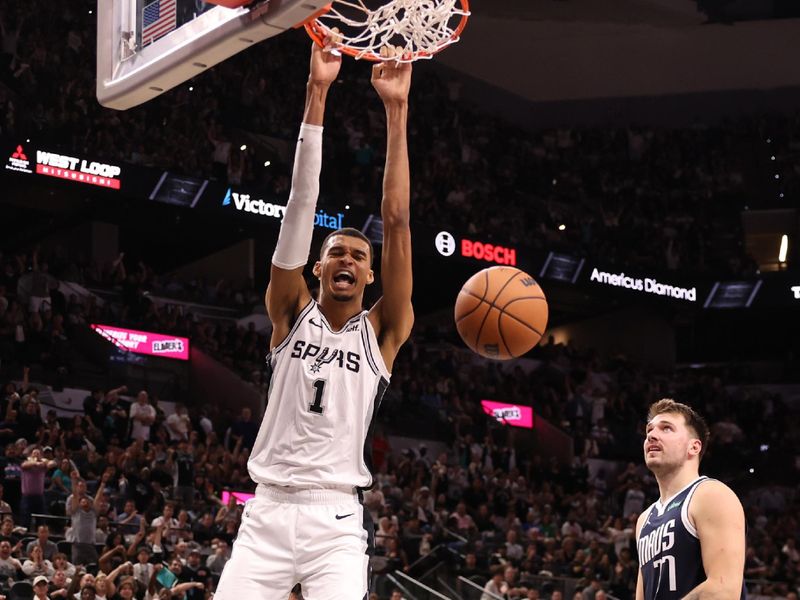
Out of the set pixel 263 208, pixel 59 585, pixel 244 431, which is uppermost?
pixel 263 208

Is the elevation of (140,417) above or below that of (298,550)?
above

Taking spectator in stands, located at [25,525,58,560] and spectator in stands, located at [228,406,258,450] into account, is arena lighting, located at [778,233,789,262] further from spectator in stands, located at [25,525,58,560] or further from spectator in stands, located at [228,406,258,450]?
spectator in stands, located at [25,525,58,560]

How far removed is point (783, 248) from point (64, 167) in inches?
671

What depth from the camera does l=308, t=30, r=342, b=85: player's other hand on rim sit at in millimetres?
4984

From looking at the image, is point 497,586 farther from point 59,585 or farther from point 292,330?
point 292,330

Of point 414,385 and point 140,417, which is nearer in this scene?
point 140,417

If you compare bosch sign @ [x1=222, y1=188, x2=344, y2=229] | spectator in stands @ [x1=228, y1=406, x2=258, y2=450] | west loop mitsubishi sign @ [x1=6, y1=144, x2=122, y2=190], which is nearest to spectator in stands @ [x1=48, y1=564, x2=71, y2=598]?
spectator in stands @ [x1=228, y1=406, x2=258, y2=450]

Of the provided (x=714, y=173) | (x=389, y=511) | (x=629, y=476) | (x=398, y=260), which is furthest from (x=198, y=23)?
(x=714, y=173)

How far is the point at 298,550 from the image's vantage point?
4555mm

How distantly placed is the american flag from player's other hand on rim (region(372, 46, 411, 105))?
0.85 meters

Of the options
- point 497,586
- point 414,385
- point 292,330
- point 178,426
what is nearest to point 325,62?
point 292,330

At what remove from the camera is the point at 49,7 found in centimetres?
2172

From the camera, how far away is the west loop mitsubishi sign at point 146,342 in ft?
61.2

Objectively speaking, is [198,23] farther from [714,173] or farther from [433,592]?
[714,173]
